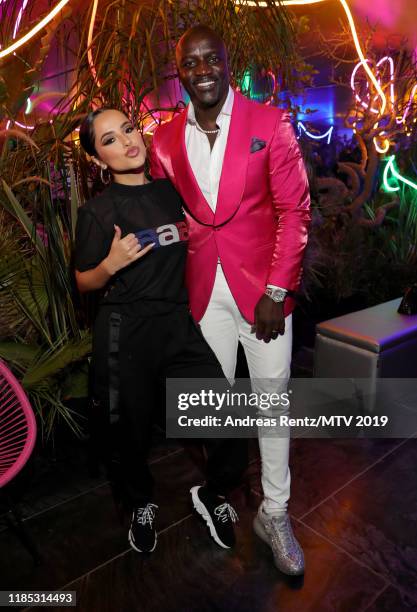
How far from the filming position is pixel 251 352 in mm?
1838

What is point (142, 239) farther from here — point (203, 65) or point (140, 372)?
point (203, 65)

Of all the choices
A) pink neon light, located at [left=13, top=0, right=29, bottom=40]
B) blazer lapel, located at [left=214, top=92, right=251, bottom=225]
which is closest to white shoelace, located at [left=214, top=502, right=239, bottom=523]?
blazer lapel, located at [left=214, top=92, right=251, bottom=225]

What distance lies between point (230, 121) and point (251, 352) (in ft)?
2.67

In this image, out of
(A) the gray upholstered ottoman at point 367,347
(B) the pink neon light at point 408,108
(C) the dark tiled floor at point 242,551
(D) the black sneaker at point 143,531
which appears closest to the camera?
(C) the dark tiled floor at point 242,551

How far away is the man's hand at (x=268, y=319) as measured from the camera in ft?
5.50

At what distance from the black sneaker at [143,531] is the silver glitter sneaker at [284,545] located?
45 centimetres

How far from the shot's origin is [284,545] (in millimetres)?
1865

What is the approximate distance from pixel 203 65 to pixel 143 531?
1.72 metres

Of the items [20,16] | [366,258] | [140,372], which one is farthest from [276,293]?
[366,258]

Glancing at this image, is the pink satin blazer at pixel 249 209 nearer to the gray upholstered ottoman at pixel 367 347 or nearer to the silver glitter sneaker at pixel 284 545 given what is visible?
the silver glitter sneaker at pixel 284 545

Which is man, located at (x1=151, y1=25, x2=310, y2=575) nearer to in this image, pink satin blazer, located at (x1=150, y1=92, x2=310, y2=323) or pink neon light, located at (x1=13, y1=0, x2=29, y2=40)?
pink satin blazer, located at (x1=150, y1=92, x2=310, y2=323)

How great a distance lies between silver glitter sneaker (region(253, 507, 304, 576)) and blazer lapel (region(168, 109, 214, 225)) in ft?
3.83

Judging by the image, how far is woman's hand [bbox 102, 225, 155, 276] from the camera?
156 centimetres
